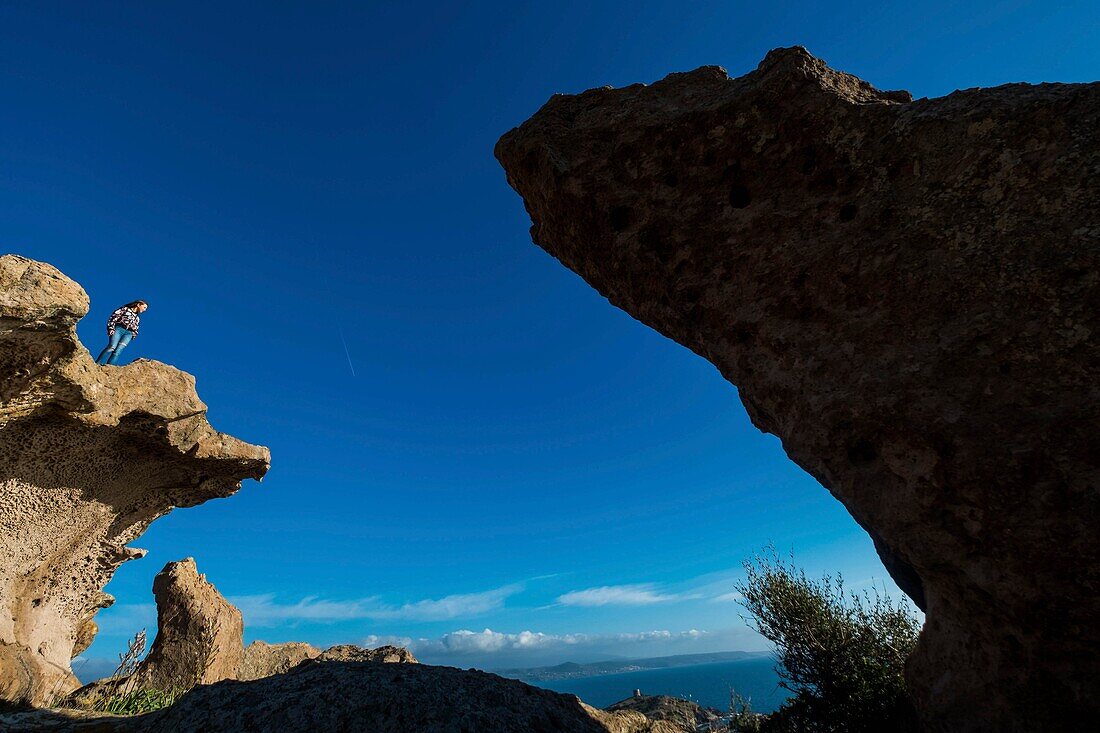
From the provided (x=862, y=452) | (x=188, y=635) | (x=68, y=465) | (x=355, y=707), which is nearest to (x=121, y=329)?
(x=68, y=465)

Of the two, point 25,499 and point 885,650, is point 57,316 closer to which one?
point 25,499

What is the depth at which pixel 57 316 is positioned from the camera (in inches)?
304

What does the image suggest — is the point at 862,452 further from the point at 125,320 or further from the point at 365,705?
the point at 125,320

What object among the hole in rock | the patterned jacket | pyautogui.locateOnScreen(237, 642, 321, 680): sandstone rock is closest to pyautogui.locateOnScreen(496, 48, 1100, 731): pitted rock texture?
the hole in rock

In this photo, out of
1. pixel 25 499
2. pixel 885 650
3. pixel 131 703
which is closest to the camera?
pixel 131 703

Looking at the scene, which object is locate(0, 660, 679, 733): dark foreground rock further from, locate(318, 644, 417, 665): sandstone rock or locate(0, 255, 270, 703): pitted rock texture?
locate(318, 644, 417, 665): sandstone rock

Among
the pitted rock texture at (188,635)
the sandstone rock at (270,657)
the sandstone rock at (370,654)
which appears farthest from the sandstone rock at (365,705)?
the sandstone rock at (270,657)

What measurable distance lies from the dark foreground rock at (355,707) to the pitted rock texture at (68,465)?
5578 mm

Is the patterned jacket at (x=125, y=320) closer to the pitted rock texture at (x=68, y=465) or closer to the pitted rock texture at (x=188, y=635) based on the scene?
the pitted rock texture at (x=68, y=465)

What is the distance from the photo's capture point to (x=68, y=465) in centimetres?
1098

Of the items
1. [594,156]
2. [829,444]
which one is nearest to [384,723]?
[829,444]

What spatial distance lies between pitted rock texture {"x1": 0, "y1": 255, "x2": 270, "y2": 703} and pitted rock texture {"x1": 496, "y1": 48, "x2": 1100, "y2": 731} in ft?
29.2

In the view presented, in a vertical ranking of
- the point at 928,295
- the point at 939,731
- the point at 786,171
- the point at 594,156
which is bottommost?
the point at 939,731

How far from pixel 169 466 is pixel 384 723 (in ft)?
39.7
